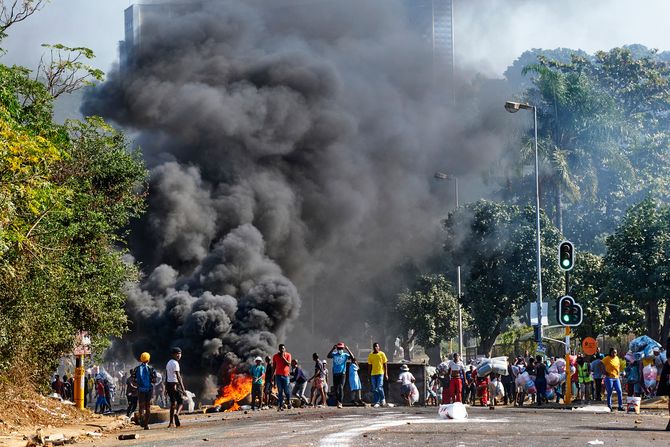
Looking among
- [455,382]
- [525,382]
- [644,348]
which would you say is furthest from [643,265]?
[455,382]

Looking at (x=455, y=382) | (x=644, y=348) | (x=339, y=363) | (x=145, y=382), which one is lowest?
(x=455, y=382)

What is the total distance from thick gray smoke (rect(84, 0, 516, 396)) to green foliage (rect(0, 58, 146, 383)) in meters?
17.3

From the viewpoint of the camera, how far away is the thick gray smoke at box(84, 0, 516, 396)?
50906 millimetres

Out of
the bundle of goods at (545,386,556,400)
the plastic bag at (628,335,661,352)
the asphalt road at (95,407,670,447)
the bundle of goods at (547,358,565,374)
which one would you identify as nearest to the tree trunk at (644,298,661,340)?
the bundle of goods at (545,386,556,400)

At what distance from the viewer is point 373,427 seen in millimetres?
17906

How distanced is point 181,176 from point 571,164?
89.6 ft

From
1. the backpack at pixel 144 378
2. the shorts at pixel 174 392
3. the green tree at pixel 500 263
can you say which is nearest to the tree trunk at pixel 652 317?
the green tree at pixel 500 263

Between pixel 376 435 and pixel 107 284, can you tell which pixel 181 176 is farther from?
pixel 376 435

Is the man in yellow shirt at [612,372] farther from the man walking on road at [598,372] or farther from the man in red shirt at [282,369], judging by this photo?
the man in red shirt at [282,369]

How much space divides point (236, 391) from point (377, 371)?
8098 millimetres

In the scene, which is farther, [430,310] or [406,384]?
[430,310]

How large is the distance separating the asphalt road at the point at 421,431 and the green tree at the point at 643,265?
21.3 metres

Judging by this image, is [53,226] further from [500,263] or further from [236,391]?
[500,263]

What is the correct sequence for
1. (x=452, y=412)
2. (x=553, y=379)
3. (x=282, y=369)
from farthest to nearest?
(x=553, y=379) → (x=282, y=369) → (x=452, y=412)
